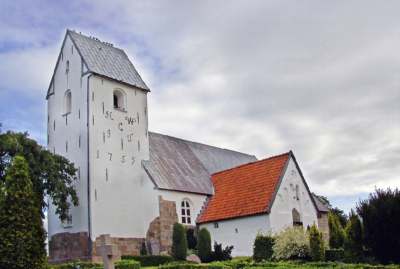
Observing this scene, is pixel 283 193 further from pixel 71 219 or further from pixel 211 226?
pixel 71 219

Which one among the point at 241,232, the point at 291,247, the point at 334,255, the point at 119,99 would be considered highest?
the point at 119,99

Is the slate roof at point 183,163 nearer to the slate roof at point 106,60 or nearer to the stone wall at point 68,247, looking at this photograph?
the slate roof at point 106,60

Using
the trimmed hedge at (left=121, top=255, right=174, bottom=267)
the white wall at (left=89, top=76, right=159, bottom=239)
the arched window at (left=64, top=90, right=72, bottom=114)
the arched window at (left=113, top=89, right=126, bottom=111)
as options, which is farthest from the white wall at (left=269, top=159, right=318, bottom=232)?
the arched window at (left=64, top=90, right=72, bottom=114)

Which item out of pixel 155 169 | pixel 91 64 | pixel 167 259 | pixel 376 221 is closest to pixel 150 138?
pixel 155 169

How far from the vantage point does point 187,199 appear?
2956 cm

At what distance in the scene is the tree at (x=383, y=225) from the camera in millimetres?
18172

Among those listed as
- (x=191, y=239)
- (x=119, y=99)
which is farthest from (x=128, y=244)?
(x=119, y=99)

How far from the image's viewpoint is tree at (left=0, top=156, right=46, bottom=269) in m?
14.3

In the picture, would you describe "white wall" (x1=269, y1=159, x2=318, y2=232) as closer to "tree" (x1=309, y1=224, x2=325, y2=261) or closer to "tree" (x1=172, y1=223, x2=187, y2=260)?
"tree" (x1=172, y1=223, x2=187, y2=260)

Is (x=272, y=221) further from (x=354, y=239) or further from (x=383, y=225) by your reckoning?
(x=383, y=225)

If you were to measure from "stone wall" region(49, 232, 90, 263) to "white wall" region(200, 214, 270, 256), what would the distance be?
6.89 m

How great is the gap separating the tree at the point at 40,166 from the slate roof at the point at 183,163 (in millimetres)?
5385

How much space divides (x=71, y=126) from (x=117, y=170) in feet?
11.1

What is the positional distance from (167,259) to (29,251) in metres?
11.6
